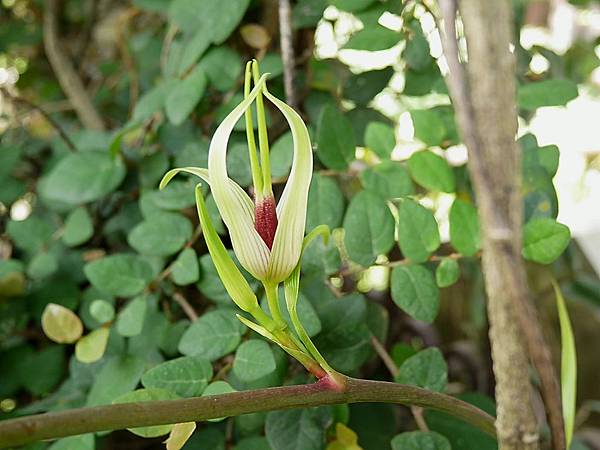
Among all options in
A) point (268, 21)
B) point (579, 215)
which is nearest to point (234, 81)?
point (268, 21)

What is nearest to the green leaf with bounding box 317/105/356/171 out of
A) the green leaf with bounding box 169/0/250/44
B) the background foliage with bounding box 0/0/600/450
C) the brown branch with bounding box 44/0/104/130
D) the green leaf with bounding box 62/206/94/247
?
the background foliage with bounding box 0/0/600/450

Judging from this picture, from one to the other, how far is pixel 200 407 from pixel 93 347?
0.70 feet

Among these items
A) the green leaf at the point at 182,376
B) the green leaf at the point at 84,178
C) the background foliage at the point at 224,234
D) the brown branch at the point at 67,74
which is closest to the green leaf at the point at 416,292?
the background foliage at the point at 224,234

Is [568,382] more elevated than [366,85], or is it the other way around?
[366,85]

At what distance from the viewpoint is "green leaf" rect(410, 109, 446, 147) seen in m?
0.45

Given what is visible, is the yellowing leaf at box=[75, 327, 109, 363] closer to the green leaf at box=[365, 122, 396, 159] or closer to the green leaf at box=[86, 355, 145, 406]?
the green leaf at box=[86, 355, 145, 406]

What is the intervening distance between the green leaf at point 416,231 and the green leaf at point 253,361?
0.33ft

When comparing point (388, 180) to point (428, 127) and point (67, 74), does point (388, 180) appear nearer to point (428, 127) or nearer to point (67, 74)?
point (428, 127)

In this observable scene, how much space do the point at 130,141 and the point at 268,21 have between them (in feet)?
0.53

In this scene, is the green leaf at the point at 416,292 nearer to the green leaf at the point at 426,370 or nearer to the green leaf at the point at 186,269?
the green leaf at the point at 426,370

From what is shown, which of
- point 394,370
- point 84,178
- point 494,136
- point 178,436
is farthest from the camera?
point 84,178

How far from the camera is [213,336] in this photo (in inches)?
15.5

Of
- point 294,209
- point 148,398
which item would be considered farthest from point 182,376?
point 294,209

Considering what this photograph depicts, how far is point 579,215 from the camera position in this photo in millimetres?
1120
